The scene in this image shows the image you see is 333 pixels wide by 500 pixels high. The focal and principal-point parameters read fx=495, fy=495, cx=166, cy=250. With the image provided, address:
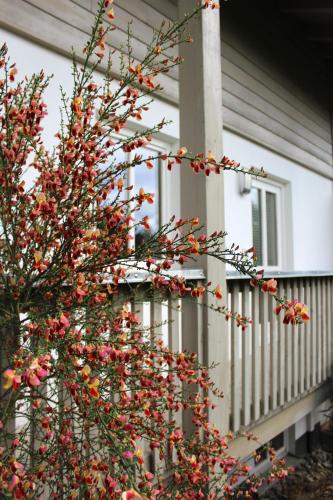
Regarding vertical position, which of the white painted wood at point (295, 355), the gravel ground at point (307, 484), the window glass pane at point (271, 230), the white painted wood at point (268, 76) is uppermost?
the white painted wood at point (268, 76)

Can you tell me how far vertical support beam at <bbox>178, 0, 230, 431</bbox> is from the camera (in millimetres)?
2480

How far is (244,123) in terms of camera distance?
4.96 m

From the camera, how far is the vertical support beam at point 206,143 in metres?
2.48

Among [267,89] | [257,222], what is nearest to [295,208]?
[257,222]

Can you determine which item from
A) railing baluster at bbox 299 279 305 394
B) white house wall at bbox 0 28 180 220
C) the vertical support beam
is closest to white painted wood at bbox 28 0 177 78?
white house wall at bbox 0 28 180 220

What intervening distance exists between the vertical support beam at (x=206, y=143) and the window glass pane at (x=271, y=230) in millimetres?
3286

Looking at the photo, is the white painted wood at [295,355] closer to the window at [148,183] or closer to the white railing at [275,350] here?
the white railing at [275,350]

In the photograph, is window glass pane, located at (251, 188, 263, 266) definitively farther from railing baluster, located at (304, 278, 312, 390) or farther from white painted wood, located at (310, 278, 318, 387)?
railing baluster, located at (304, 278, 312, 390)

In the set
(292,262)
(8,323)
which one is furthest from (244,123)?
(8,323)

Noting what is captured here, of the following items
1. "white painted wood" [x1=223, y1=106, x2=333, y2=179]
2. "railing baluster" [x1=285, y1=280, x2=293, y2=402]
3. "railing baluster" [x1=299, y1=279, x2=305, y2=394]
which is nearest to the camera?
"railing baluster" [x1=285, y1=280, x2=293, y2=402]

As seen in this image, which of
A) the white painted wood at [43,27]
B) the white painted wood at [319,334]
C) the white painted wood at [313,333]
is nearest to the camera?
the white painted wood at [43,27]

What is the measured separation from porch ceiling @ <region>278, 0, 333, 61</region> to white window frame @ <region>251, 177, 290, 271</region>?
1.94 m

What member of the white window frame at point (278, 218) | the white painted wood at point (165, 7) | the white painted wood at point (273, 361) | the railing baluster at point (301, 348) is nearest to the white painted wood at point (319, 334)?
the railing baluster at point (301, 348)

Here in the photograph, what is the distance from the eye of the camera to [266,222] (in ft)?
18.7
